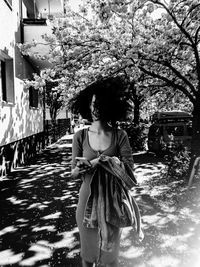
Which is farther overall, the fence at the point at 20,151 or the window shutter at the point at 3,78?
the window shutter at the point at 3,78

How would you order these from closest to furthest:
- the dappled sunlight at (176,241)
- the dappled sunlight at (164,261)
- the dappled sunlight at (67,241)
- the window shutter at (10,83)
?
the dappled sunlight at (164,261) < the dappled sunlight at (176,241) < the dappled sunlight at (67,241) < the window shutter at (10,83)

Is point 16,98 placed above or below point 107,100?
above

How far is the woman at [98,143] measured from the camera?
253cm

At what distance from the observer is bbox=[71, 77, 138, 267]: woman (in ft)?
8.30

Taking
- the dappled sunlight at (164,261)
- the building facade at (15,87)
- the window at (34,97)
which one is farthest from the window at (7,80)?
the dappled sunlight at (164,261)

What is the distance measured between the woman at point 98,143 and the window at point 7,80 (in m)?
9.00

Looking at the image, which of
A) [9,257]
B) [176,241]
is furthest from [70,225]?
[176,241]

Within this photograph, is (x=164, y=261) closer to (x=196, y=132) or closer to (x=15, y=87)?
(x=196, y=132)

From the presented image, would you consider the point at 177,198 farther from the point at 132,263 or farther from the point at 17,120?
the point at 17,120

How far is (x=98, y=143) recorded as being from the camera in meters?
2.57

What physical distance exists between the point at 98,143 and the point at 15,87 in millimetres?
9484

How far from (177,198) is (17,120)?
7.07 m

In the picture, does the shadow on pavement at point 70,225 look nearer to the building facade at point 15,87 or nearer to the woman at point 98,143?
the woman at point 98,143

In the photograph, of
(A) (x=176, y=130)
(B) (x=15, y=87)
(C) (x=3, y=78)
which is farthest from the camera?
(A) (x=176, y=130)
